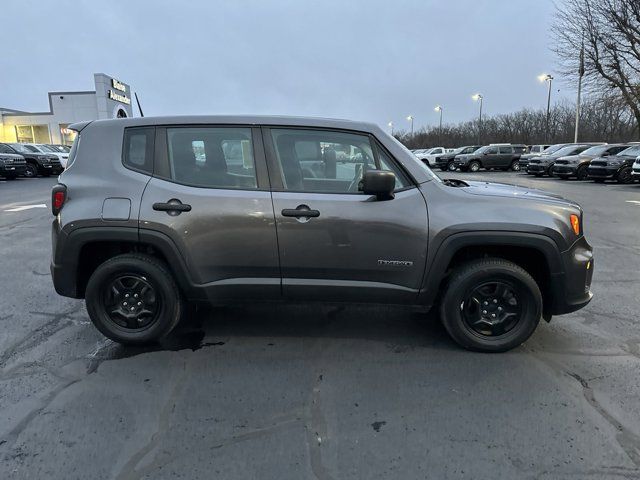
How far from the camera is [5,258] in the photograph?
6637 millimetres

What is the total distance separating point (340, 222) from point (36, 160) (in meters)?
26.4

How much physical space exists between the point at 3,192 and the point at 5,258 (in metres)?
12.0

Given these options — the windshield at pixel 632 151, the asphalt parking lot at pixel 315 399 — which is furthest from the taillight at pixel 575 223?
the windshield at pixel 632 151

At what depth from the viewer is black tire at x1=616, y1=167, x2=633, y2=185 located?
1920 cm

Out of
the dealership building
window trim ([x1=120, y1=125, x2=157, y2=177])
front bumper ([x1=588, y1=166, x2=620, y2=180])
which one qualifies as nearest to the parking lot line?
window trim ([x1=120, y1=125, x2=157, y2=177])

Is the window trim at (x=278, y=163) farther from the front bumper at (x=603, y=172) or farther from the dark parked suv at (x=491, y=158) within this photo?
the dark parked suv at (x=491, y=158)

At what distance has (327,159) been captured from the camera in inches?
139

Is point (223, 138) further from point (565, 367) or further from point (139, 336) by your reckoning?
point (565, 367)

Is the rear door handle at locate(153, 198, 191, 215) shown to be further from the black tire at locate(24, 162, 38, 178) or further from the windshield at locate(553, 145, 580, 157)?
the windshield at locate(553, 145, 580, 157)

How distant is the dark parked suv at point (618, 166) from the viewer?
1923 centimetres

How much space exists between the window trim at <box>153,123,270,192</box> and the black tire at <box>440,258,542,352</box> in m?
1.65

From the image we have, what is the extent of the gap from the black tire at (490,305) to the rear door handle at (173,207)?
2076 mm

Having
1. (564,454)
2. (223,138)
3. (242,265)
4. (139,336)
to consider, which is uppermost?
(223,138)

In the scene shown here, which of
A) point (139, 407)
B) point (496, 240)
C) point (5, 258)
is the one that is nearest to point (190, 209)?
point (139, 407)
